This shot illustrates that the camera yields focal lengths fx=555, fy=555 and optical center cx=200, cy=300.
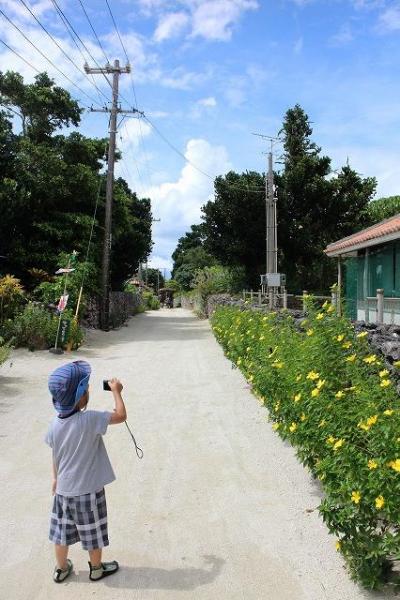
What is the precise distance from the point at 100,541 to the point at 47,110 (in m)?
20.9

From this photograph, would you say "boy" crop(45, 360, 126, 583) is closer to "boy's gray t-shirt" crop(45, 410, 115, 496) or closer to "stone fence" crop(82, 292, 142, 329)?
"boy's gray t-shirt" crop(45, 410, 115, 496)

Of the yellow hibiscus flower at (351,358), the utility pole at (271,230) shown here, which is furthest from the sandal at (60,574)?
the utility pole at (271,230)

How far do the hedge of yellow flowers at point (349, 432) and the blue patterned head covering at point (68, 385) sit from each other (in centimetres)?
156

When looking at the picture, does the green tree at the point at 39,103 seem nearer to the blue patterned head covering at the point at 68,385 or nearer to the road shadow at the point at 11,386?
the road shadow at the point at 11,386

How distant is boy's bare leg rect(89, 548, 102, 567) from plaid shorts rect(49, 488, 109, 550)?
1.8 inches

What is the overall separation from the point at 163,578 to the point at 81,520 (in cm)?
65

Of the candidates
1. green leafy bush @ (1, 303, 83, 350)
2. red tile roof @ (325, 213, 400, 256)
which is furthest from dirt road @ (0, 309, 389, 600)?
green leafy bush @ (1, 303, 83, 350)

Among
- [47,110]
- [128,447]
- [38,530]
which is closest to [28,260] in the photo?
[47,110]

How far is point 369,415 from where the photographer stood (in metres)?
3.31

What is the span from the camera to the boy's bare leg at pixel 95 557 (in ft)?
11.2

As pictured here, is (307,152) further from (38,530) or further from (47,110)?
(38,530)

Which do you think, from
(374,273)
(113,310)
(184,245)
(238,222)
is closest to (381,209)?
(238,222)

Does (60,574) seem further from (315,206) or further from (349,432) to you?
(315,206)

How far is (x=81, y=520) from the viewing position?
3.36 metres
